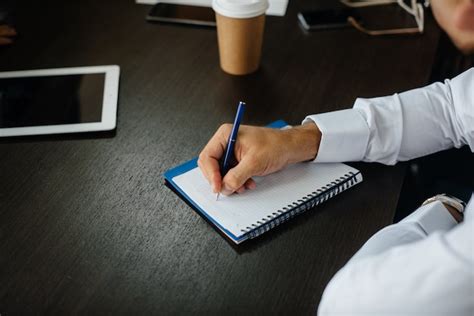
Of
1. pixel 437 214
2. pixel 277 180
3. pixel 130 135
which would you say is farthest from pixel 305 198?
pixel 130 135

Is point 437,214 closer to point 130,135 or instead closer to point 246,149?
point 246,149

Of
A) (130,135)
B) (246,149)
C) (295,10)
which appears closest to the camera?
(246,149)

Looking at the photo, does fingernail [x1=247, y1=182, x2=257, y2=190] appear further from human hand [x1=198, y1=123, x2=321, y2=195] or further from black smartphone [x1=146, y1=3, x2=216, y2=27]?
black smartphone [x1=146, y1=3, x2=216, y2=27]

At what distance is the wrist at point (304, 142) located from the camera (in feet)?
2.51

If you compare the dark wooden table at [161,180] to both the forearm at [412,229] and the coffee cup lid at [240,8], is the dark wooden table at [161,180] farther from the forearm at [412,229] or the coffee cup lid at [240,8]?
the coffee cup lid at [240,8]

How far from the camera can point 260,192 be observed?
2.39 feet

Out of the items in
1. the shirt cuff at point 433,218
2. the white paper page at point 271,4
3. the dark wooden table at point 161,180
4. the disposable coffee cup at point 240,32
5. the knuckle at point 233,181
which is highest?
the disposable coffee cup at point 240,32

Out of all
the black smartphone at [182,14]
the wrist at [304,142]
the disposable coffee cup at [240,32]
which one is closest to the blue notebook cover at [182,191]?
the wrist at [304,142]

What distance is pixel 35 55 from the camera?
1.02 m

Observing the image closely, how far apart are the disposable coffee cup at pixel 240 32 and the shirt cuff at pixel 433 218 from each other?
449mm

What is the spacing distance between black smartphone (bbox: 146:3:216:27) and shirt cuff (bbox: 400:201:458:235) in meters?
0.65

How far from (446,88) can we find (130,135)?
561mm

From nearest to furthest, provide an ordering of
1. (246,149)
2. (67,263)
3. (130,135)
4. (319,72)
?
(67,263) < (246,149) < (130,135) < (319,72)

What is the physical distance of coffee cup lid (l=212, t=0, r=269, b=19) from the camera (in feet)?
2.91
